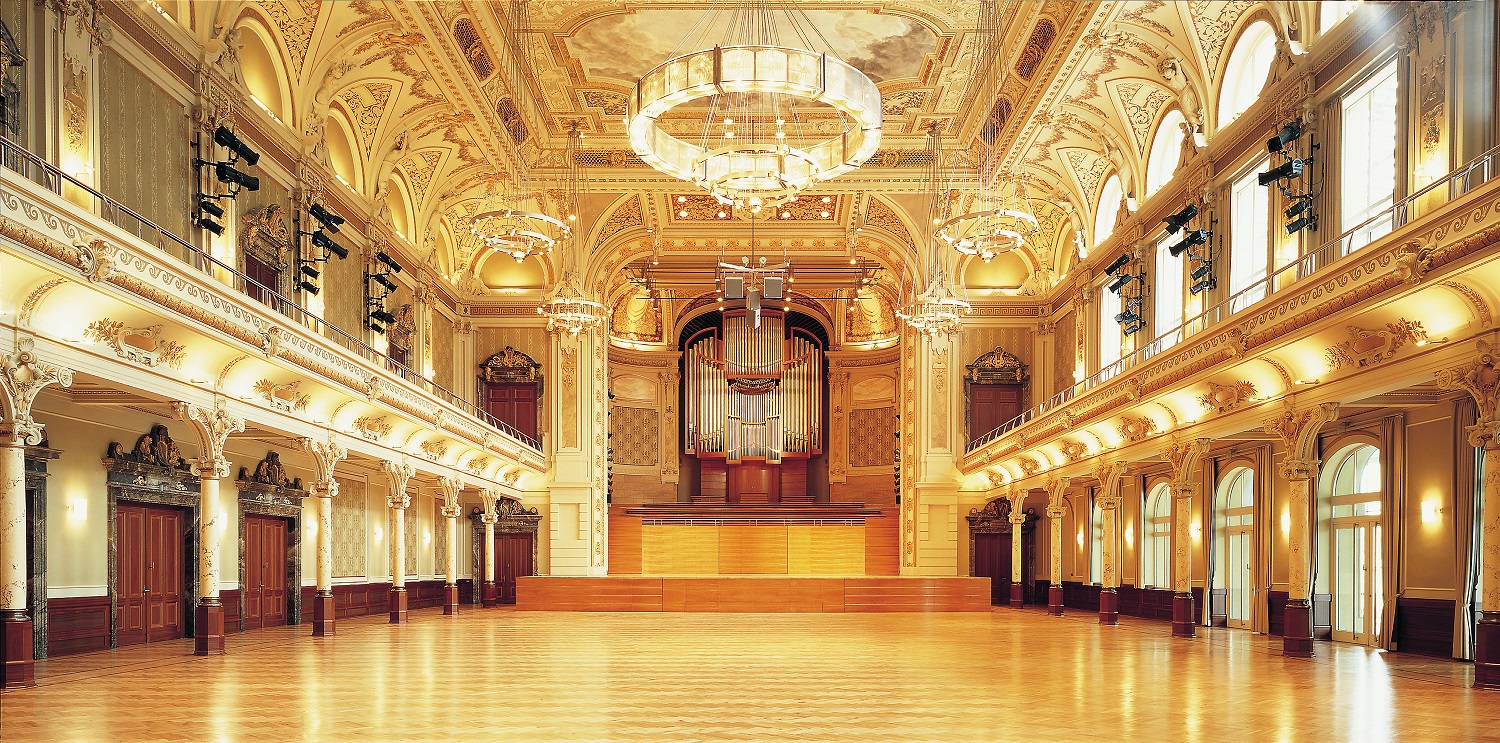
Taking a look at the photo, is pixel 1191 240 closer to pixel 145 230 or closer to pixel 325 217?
pixel 325 217

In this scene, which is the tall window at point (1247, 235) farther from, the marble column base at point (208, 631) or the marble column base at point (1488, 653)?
the marble column base at point (208, 631)

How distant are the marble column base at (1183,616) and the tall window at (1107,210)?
8.63 meters

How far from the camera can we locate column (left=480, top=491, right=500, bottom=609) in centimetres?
2591

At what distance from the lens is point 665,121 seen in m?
22.5

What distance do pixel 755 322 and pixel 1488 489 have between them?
13846 mm

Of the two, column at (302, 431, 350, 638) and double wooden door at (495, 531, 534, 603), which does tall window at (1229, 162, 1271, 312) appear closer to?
column at (302, 431, 350, 638)

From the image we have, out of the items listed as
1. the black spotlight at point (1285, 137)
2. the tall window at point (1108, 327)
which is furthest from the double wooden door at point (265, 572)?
the tall window at point (1108, 327)

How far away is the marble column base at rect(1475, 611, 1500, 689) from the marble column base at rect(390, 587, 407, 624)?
630 inches

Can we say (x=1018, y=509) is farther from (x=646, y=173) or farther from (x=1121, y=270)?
(x=646, y=173)

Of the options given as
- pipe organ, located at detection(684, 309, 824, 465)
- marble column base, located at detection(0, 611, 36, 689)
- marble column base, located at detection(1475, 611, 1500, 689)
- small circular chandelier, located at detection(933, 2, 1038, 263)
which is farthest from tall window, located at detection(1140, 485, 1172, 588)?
marble column base, located at detection(0, 611, 36, 689)

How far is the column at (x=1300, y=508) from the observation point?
43.0ft

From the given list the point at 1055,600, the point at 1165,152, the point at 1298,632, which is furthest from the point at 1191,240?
the point at 1055,600

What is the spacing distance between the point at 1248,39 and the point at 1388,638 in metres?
8.30

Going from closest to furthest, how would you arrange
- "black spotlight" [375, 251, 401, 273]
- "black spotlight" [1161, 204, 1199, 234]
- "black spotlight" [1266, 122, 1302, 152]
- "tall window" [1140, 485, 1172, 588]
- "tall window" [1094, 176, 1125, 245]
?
"black spotlight" [1266, 122, 1302, 152]
"black spotlight" [1161, 204, 1199, 234]
"black spotlight" [375, 251, 401, 273]
"tall window" [1140, 485, 1172, 588]
"tall window" [1094, 176, 1125, 245]
